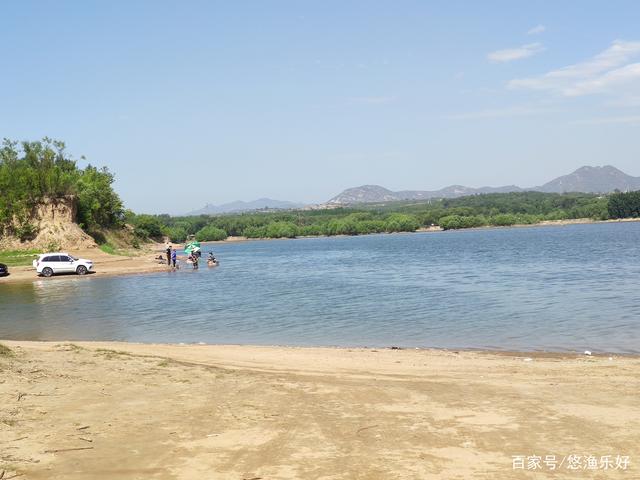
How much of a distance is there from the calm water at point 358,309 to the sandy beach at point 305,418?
5.74 metres

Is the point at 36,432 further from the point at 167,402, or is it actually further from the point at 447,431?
the point at 447,431

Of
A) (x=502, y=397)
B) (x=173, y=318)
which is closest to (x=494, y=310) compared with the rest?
(x=173, y=318)

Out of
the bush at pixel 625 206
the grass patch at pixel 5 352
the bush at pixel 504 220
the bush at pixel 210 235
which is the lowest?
the grass patch at pixel 5 352

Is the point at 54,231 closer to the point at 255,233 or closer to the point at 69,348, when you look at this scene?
the point at 69,348

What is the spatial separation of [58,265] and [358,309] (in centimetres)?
3006

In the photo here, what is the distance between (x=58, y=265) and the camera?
156 feet

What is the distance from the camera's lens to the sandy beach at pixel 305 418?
6.72m

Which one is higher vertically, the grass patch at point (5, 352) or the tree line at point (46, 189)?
the tree line at point (46, 189)

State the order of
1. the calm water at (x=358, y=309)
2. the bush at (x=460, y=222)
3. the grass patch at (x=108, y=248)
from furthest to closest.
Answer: the bush at (x=460, y=222) < the grass patch at (x=108, y=248) < the calm water at (x=358, y=309)

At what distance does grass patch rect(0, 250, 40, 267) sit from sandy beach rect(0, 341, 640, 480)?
146 feet

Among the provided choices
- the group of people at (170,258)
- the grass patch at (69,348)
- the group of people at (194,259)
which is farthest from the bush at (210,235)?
the grass patch at (69,348)

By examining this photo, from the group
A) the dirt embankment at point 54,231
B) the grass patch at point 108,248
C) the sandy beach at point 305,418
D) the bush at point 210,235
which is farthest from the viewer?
the bush at point 210,235

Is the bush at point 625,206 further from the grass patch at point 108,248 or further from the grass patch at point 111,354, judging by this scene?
the grass patch at point 111,354

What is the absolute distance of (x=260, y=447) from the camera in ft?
24.1
